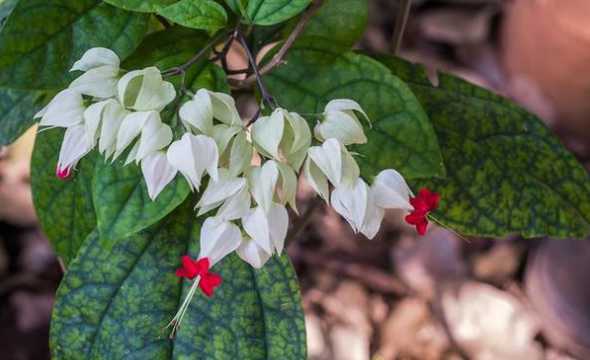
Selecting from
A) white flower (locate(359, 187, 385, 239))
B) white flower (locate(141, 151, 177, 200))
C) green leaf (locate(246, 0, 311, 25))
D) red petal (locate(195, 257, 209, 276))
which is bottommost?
red petal (locate(195, 257, 209, 276))

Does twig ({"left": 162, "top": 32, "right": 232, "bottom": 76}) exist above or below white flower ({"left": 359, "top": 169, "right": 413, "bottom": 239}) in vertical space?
above

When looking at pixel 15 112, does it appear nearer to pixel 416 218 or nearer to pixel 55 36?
pixel 55 36

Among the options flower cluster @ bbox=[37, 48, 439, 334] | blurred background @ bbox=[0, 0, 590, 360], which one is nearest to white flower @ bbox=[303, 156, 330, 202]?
flower cluster @ bbox=[37, 48, 439, 334]

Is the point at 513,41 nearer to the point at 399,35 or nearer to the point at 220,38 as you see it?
the point at 399,35

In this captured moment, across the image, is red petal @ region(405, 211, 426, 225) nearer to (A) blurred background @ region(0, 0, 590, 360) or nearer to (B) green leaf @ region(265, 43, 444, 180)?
(B) green leaf @ region(265, 43, 444, 180)

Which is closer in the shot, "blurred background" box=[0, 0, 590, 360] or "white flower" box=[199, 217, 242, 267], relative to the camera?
"white flower" box=[199, 217, 242, 267]

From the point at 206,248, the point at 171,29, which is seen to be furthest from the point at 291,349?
the point at 171,29

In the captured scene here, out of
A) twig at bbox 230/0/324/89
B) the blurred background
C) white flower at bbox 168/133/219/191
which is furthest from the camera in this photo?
the blurred background
